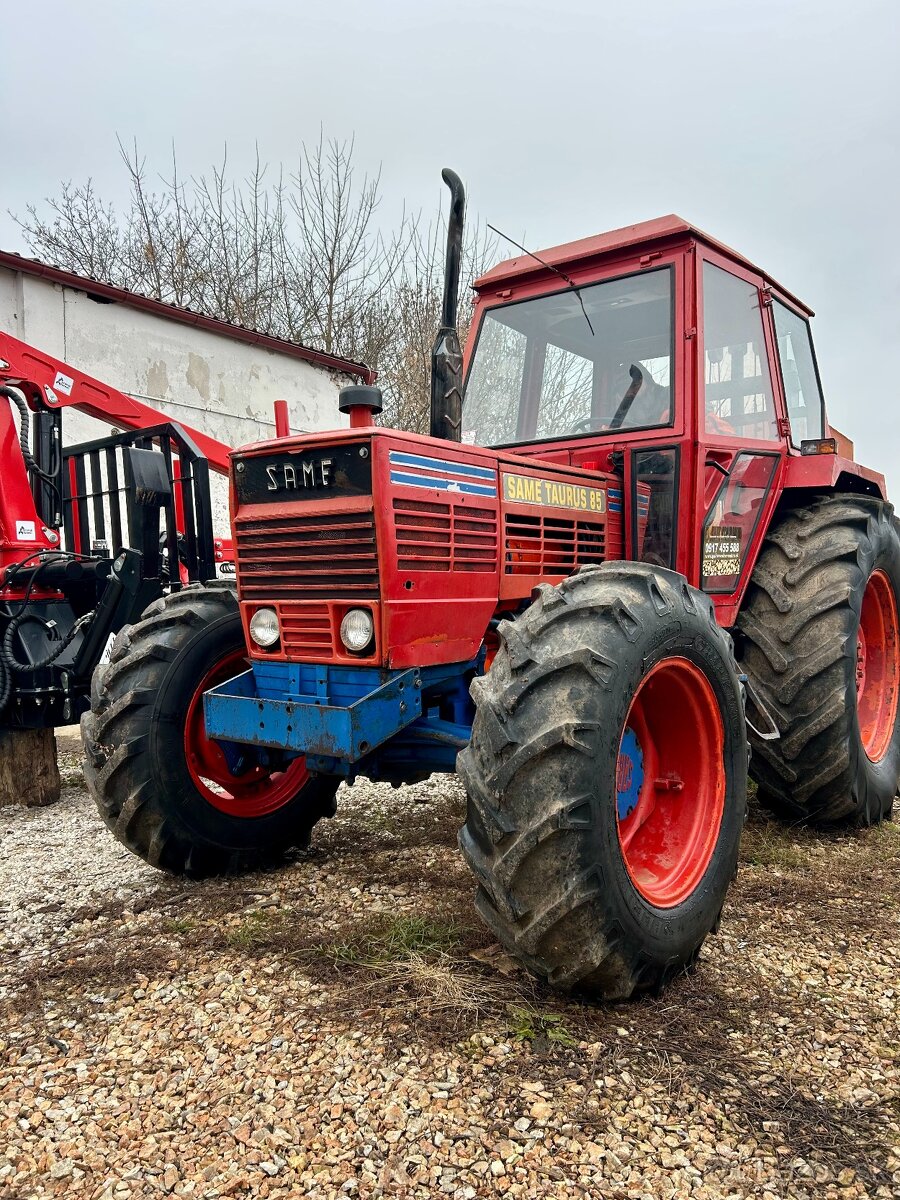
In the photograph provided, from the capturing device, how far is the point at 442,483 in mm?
3025

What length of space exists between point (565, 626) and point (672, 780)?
0.84m

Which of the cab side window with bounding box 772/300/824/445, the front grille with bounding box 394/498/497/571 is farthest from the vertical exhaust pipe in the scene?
the cab side window with bounding box 772/300/824/445

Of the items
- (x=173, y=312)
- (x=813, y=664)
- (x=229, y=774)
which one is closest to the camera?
(x=229, y=774)

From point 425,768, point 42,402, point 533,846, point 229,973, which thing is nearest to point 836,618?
point 425,768

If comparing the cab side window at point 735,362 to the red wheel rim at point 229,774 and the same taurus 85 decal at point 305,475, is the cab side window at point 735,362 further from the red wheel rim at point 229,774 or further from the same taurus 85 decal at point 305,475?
the red wheel rim at point 229,774

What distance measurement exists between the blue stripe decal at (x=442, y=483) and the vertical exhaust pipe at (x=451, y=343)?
184 millimetres

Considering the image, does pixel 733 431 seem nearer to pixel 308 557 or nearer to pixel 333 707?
pixel 308 557

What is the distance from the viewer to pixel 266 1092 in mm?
2234

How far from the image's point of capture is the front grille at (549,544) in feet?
11.0

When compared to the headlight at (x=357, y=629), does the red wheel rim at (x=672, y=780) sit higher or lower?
lower

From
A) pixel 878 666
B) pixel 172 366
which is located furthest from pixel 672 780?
pixel 172 366

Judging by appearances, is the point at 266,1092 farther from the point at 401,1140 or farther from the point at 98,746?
Answer: the point at 98,746

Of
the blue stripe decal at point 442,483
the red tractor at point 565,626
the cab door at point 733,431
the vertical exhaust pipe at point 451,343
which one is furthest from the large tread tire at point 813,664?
the vertical exhaust pipe at point 451,343

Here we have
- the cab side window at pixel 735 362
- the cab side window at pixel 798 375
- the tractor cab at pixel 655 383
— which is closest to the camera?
the tractor cab at pixel 655 383
